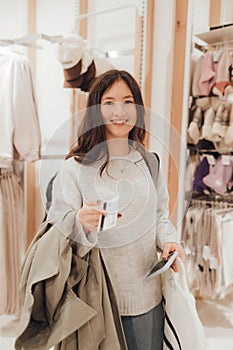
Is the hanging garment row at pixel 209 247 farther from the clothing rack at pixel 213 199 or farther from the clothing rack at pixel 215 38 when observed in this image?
the clothing rack at pixel 215 38

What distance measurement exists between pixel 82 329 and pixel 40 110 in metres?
1.47

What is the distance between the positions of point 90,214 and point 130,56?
1.13m

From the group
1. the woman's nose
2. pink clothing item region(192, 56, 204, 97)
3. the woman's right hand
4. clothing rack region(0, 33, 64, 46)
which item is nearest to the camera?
the woman's right hand

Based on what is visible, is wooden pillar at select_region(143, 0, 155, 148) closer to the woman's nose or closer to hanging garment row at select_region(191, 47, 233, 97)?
hanging garment row at select_region(191, 47, 233, 97)

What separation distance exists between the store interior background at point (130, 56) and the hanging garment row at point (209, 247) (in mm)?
60

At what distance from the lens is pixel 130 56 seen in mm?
1805

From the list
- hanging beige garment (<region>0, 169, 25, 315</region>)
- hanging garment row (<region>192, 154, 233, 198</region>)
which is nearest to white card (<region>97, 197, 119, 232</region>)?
hanging garment row (<region>192, 154, 233, 198</region>)

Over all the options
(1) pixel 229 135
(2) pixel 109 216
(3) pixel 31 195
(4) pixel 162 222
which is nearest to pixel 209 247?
(1) pixel 229 135

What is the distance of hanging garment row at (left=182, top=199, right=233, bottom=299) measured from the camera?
1627 millimetres

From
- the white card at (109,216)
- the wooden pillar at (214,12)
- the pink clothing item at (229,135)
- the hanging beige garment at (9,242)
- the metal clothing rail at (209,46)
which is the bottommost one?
the hanging beige garment at (9,242)

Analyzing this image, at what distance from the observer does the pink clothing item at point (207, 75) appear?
1602 millimetres

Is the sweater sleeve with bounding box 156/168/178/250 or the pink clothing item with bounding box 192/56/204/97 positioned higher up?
the pink clothing item with bounding box 192/56/204/97

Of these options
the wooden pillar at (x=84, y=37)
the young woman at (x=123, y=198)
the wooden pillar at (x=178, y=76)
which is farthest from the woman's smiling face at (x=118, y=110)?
the wooden pillar at (x=84, y=37)

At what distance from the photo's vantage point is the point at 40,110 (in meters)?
2.17
